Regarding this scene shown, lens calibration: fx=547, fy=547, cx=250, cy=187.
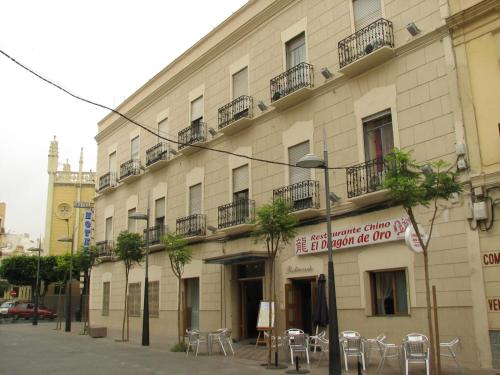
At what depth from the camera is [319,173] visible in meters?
15.6

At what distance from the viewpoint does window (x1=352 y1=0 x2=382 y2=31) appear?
576 inches

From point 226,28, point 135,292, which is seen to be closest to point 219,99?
point 226,28

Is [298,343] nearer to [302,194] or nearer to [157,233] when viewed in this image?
[302,194]

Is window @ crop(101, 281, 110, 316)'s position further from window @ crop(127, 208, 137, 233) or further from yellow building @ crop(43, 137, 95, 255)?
yellow building @ crop(43, 137, 95, 255)

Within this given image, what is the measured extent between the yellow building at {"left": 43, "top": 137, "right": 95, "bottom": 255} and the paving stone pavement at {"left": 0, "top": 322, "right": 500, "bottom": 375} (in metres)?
36.8

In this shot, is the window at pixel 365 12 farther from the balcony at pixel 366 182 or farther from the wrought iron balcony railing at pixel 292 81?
the balcony at pixel 366 182

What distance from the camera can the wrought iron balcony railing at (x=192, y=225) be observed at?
2042cm

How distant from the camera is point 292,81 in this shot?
658 inches

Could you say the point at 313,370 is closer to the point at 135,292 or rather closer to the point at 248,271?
the point at 248,271

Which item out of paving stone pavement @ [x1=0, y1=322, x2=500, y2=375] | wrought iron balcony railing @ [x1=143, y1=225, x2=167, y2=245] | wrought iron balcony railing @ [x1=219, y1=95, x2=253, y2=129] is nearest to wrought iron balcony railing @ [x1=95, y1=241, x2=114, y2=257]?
wrought iron balcony railing @ [x1=143, y1=225, x2=167, y2=245]

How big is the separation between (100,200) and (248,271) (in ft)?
48.6

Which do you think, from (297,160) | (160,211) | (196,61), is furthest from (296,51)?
(160,211)

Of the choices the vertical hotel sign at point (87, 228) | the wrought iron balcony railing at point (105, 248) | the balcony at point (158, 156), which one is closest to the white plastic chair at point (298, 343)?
the balcony at point (158, 156)

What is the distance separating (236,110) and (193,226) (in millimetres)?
4796
